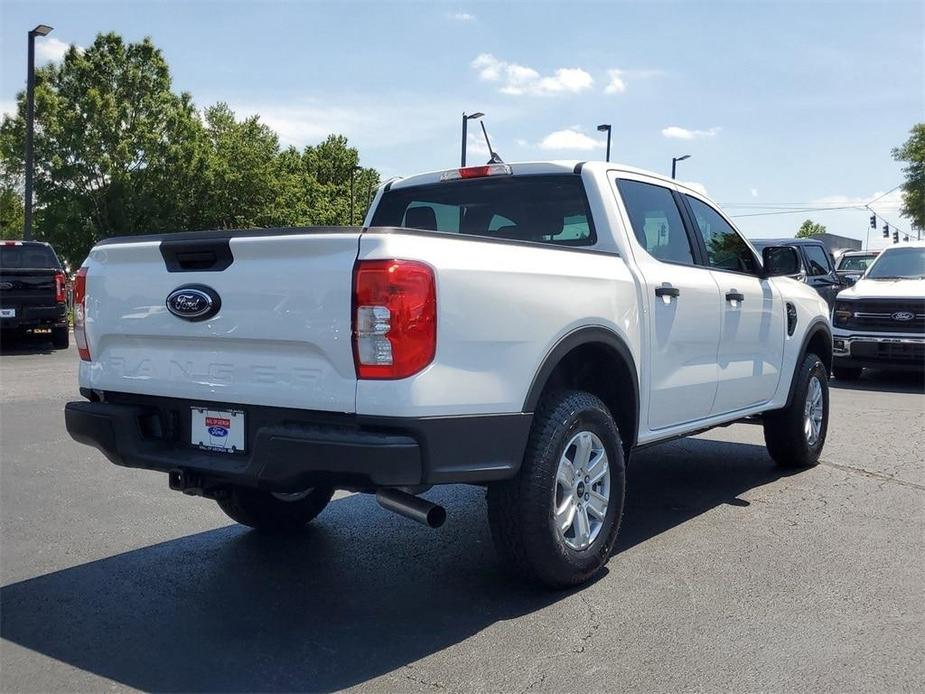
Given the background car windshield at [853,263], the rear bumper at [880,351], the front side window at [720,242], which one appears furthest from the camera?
the background car windshield at [853,263]

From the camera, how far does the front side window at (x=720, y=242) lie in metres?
5.59

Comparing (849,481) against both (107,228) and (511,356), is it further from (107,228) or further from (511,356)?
(107,228)

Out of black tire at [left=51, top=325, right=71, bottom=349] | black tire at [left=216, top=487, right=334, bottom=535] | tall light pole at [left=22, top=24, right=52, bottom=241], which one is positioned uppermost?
tall light pole at [left=22, top=24, right=52, bottom=241]

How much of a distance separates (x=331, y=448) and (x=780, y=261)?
12.7 ft

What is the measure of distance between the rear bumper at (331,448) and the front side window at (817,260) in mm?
12783

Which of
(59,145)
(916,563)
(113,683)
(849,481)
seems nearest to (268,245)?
(113,683)

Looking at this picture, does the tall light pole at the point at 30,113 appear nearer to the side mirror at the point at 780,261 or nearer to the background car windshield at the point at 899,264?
the background car windshield at the point at 899,264

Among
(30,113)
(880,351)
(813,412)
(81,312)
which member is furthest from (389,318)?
(30,113)

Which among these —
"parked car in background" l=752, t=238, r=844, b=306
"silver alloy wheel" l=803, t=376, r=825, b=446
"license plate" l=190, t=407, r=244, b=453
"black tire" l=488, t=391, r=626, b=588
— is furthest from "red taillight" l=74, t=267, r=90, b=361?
"parked car in background" l=752, t=238, r=844, b=306

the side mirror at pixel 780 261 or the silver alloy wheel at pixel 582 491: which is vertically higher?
the side mirror at pixel 780 261

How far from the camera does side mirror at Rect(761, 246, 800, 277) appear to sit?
19.6ft

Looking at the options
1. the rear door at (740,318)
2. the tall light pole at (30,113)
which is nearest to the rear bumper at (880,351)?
the rear door at (740,318)

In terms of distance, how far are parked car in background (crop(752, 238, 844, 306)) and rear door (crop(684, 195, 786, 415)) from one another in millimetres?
9265

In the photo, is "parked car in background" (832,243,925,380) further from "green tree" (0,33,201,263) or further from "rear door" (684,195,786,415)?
"green tree" (0,33,201,263)
